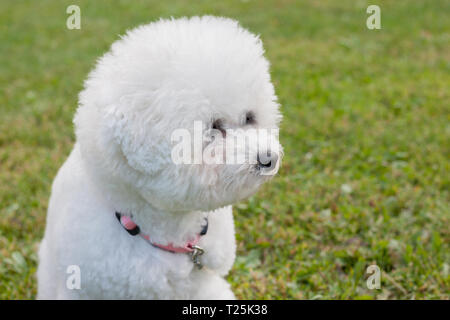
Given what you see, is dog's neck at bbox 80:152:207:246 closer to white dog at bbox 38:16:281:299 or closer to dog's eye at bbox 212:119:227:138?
white dog at bbox 38:16:281:299

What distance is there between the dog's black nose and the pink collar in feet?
1.81

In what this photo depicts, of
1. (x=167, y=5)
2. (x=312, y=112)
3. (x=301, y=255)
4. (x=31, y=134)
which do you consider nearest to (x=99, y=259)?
(x=301, y=255)

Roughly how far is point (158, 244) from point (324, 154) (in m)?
2.46

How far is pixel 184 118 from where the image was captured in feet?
5.54

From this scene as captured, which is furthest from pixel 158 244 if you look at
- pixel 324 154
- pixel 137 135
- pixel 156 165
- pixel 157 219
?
pixel 324 154

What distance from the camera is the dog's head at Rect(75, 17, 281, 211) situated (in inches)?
66.6

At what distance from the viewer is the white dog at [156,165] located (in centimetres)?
170

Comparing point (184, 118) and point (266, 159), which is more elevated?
point (184, 118)

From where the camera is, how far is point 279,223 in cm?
345

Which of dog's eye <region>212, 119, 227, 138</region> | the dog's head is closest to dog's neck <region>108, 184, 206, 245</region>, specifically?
the dog's head

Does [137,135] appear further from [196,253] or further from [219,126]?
[196,253]

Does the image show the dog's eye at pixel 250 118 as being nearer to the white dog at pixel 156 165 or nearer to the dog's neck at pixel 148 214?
the white dog at pixel 156 165

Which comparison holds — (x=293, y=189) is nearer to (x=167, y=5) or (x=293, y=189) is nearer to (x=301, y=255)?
(x=301, y=255)

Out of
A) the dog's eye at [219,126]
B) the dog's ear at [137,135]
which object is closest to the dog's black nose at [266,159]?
the dog's eye at [219,126]
